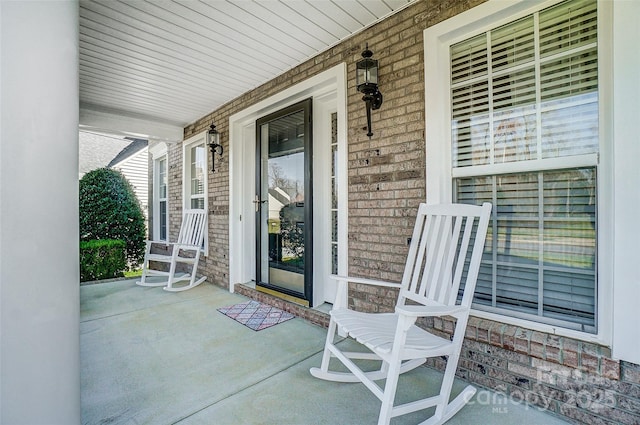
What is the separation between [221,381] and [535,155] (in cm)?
239

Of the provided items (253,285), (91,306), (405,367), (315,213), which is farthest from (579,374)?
(91,306)

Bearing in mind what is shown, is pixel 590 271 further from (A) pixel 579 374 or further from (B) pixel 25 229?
(B) pixel 25 229

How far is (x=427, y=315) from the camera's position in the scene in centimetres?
134

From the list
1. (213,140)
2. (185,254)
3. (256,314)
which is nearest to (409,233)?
(256,314)

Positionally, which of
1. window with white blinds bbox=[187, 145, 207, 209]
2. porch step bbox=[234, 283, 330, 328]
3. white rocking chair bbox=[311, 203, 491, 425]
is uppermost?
window with white blinds bbox=[187, 145, 207, 209]

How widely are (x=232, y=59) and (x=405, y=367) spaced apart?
3.07 metres

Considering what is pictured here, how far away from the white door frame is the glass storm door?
92 millimetres

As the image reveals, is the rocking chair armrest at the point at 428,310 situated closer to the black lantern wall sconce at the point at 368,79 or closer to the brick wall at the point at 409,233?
the brick wall at the point at 409,233

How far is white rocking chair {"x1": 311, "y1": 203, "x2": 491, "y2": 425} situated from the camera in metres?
1.33

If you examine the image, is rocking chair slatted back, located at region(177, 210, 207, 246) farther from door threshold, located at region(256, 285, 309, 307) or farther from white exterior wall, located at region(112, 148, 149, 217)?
white exterior wall, located at region(112, 148, 149, 217)

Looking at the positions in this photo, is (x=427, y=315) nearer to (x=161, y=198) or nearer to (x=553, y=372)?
(x=553, y=372)

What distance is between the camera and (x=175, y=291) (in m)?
4.05

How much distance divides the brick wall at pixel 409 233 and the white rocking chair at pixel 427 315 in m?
0.25

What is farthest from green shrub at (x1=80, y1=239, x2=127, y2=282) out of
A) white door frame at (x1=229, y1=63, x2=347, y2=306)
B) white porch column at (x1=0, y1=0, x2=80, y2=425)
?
white porch column at (x1=0, y1=0, x2=80, y2=425)
